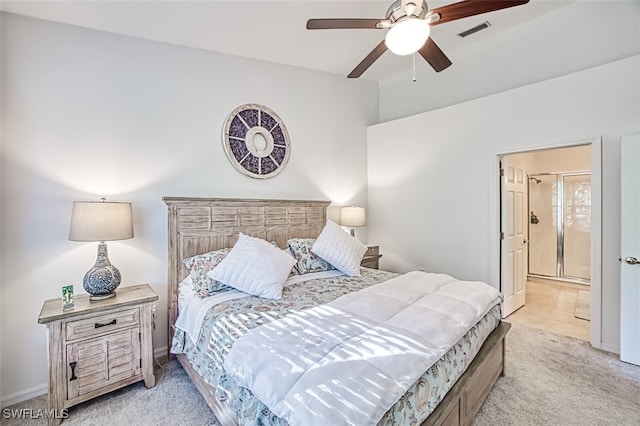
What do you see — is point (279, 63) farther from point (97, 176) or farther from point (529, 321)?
point (529, 321)

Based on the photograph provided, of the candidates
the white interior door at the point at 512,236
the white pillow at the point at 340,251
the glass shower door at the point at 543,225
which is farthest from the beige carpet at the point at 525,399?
the glass shower door at the point at 543,225

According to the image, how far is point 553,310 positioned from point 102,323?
17.2 ft

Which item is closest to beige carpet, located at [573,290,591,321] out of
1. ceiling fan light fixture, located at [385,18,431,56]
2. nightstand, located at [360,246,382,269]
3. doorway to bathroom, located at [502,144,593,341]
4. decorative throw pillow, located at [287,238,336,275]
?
doorway to bathroom, located at [502,144,593,341]

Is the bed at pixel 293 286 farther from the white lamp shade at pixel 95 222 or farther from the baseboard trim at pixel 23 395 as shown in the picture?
the baseboard trim at pixel 23 395

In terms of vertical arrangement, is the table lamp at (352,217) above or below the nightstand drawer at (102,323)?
above

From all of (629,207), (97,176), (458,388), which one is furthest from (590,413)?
(97,176)

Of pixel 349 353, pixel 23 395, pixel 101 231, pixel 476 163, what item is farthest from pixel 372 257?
pixel 23 395

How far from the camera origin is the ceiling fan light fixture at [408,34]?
5.95ft

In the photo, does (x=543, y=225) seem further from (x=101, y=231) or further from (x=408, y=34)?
(x=101, y=231)

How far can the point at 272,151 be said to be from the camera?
11.8 feet

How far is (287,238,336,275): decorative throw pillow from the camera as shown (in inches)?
122

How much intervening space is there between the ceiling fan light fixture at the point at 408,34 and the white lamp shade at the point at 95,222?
2.36m

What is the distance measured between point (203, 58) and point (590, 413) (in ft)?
14.7

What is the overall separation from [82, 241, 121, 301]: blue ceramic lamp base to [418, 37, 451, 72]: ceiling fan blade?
295 centimetres
